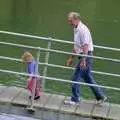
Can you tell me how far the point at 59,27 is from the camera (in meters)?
19.9

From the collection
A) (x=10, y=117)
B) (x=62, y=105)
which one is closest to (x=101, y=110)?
(x=62, y=105)

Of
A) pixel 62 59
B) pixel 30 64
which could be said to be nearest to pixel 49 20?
pixel 62 59

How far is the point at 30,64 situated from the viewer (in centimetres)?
890

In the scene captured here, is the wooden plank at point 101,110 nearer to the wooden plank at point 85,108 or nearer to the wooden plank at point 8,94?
the wooden plank at point 85,108

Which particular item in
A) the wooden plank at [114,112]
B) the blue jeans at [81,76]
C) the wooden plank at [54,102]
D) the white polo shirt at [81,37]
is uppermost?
the white polo shirt at [81,37]

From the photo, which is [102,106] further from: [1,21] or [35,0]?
[35,0]

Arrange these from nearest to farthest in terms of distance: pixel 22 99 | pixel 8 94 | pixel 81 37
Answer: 1. pixel 81 37
2. pixel 22 99
3. pixel 8 94

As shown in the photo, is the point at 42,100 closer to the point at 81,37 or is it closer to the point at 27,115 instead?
the point at 27,115

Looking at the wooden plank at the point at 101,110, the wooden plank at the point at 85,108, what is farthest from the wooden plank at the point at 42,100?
the wooden plank at the point at 101,110

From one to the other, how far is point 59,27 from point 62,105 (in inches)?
441

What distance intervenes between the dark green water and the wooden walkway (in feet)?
4.93

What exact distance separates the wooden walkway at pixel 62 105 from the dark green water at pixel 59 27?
1.50 m

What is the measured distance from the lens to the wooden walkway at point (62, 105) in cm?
856

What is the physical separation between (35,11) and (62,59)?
9.85 metres
